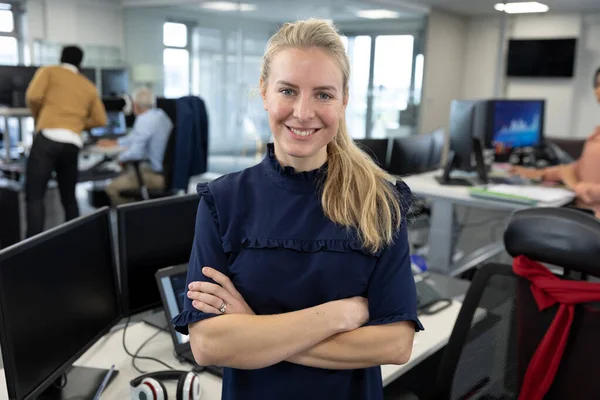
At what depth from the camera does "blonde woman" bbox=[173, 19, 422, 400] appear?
3.74 feet

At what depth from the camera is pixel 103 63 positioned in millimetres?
8680

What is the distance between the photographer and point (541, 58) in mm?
8719

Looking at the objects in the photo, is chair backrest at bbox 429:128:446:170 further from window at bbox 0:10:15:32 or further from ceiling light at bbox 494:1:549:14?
window at bbox 0:10:15:32

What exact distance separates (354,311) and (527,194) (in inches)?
102

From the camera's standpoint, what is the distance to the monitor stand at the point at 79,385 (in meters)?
1.41

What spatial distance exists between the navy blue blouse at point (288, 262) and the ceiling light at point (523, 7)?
7.49m

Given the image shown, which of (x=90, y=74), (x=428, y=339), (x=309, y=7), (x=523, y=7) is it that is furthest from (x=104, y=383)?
(x=523, y=7)

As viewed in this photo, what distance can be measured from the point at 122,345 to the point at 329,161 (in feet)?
2.90

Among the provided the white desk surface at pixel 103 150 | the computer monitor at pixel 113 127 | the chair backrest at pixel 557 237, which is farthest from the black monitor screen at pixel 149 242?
the computer monitor at pixel 113 127

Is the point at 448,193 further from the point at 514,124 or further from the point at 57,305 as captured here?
the point at 57,305

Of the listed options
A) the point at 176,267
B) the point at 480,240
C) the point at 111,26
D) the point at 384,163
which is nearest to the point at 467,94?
the point at 480,240

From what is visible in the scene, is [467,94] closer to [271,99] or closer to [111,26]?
[111,26]

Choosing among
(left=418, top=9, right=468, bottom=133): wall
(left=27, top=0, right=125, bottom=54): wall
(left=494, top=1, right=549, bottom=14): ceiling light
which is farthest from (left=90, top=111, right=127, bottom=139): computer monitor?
(left=494, top=1, right=549, bottom=14): ceiling light

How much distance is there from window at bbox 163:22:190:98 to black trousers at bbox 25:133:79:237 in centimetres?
348
